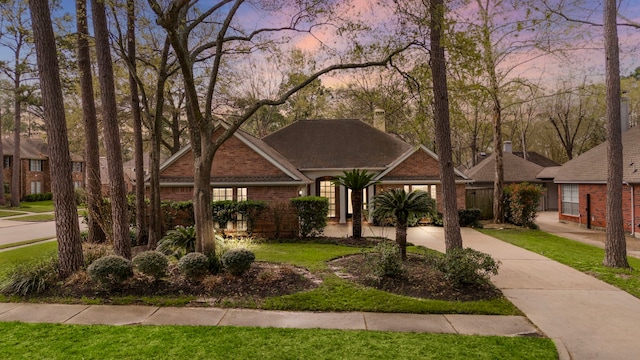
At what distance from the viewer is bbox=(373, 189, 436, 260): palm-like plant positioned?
9148mm

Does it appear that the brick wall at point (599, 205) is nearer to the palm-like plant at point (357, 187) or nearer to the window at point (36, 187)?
the palm-like plant at point (357, 187)

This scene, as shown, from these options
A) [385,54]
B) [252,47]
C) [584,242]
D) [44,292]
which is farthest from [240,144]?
[584,242]

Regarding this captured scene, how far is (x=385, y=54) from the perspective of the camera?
28.8 feet

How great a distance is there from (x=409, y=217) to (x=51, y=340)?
7.50m

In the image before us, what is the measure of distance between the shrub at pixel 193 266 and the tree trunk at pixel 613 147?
10089mm

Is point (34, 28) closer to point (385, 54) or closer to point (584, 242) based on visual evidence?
point (385, 54)

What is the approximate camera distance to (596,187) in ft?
59.3

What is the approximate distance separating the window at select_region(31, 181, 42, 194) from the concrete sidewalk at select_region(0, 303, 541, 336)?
132 feet

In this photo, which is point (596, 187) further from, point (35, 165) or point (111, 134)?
point (35, 165)

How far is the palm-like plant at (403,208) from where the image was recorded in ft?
30.0

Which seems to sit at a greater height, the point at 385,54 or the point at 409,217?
the point at 385,54

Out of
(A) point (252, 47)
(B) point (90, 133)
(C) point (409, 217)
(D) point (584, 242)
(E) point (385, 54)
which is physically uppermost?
(A) point (252, 47)

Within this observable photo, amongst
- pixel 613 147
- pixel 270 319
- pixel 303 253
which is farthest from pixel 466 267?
pixel 613 147

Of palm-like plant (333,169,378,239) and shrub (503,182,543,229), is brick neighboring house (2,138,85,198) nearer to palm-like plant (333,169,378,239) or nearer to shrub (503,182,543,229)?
palm-like plant (333,169,378,239)
